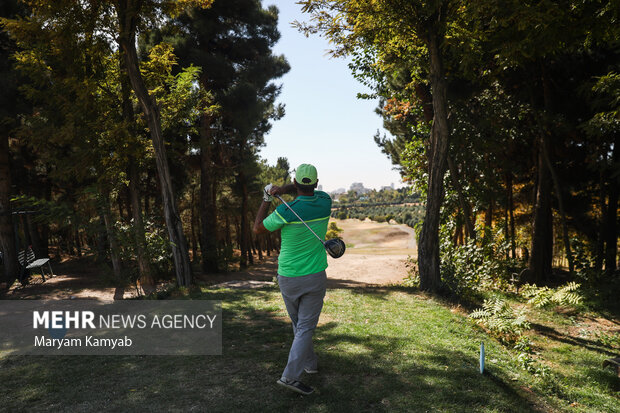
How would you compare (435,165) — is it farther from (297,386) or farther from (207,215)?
(207,215)

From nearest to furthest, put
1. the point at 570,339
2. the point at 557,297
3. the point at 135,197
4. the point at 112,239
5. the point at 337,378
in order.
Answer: the point at 337,378, the point at 570,339, the point at 557,297, the point at 112,239, the point at 135,197

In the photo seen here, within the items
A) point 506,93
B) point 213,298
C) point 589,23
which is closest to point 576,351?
point 589,23

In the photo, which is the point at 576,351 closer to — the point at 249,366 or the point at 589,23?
the point at 249,366

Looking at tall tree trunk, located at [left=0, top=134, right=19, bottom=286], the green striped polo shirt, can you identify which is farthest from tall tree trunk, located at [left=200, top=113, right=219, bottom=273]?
the green striped polo shirt

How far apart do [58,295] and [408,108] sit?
13.6m

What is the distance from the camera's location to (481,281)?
10688 millimetres

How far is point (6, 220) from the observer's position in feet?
50.4

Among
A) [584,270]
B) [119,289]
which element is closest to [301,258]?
[584,270]

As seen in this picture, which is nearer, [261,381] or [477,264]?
[261,381]

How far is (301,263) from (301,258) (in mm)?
46

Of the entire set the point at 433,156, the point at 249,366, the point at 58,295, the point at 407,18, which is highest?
the point at 407,18

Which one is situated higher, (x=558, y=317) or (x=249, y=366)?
(x=249, y=366)

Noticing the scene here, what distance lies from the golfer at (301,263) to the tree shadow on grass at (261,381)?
36cm

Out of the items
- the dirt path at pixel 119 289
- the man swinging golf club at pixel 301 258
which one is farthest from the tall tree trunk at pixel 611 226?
the man swinging golf club at pixel 301 258
